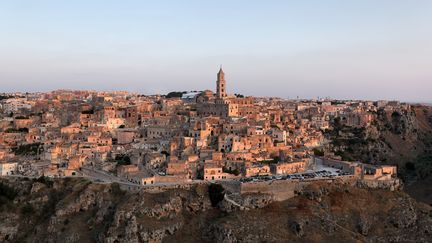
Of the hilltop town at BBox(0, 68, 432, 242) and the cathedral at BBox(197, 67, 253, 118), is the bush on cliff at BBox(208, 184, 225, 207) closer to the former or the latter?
the hilltop town at BBox(0, 68, 432, 242)

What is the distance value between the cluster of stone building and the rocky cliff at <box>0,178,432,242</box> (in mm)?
2362

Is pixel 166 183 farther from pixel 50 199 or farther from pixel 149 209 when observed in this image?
pixel 50 199

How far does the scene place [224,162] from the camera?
45.4 m

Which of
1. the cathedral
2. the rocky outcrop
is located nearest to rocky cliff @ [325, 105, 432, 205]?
the cathedral

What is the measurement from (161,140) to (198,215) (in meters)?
14.3

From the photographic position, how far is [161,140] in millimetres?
52094

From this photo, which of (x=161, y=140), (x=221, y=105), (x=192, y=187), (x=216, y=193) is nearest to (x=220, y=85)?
(x=221, y=105)

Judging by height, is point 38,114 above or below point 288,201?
above

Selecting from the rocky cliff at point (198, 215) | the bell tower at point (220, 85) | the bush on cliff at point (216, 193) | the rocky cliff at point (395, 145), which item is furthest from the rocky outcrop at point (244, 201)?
the bell tower at point (220, 85)

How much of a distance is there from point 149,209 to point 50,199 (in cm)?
1024

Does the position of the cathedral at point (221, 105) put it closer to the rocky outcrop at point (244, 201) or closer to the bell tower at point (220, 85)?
the bell tower at point (220, 85)

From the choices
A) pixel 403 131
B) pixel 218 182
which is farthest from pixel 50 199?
pixel 403 131

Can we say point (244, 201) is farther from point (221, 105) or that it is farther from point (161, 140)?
point (221, 105)

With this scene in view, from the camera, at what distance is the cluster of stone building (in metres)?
44.6
